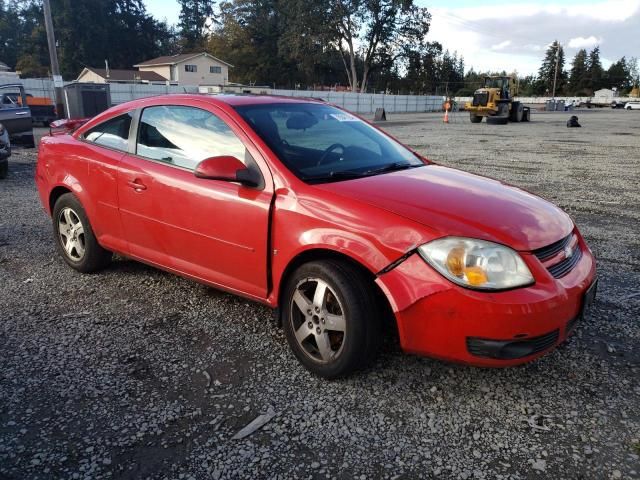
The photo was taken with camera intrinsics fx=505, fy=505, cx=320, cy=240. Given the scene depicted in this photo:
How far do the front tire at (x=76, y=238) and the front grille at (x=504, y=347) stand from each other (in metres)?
3.33

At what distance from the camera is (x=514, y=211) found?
9.57ft

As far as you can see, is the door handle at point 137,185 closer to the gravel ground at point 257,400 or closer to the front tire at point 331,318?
the gravel ground at point 257,400

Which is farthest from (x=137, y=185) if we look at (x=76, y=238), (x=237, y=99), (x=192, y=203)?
(x=76, y=238)

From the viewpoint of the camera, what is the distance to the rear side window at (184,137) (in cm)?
341

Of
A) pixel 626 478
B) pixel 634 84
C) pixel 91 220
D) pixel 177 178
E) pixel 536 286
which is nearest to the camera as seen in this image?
pixel 626 478

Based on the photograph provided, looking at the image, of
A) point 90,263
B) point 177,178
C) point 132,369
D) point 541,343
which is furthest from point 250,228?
point 90,263

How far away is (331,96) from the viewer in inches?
1665

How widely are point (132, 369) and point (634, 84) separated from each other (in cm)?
13838

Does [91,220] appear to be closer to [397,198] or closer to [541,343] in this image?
[397,198]

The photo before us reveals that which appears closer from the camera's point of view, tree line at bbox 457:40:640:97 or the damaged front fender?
the damaged front fender

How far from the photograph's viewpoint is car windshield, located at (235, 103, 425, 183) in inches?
128

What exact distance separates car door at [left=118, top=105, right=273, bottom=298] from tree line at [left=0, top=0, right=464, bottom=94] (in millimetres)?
56000

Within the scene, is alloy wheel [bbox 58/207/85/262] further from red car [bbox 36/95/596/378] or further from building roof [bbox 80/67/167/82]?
building roof [bbox 80/67/167/82]

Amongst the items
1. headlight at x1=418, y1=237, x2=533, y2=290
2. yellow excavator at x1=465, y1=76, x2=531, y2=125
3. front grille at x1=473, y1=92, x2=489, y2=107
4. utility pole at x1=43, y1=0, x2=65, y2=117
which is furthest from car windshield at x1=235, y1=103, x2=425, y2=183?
front grille at x1=473, y1=92, x2=489, y2=107
